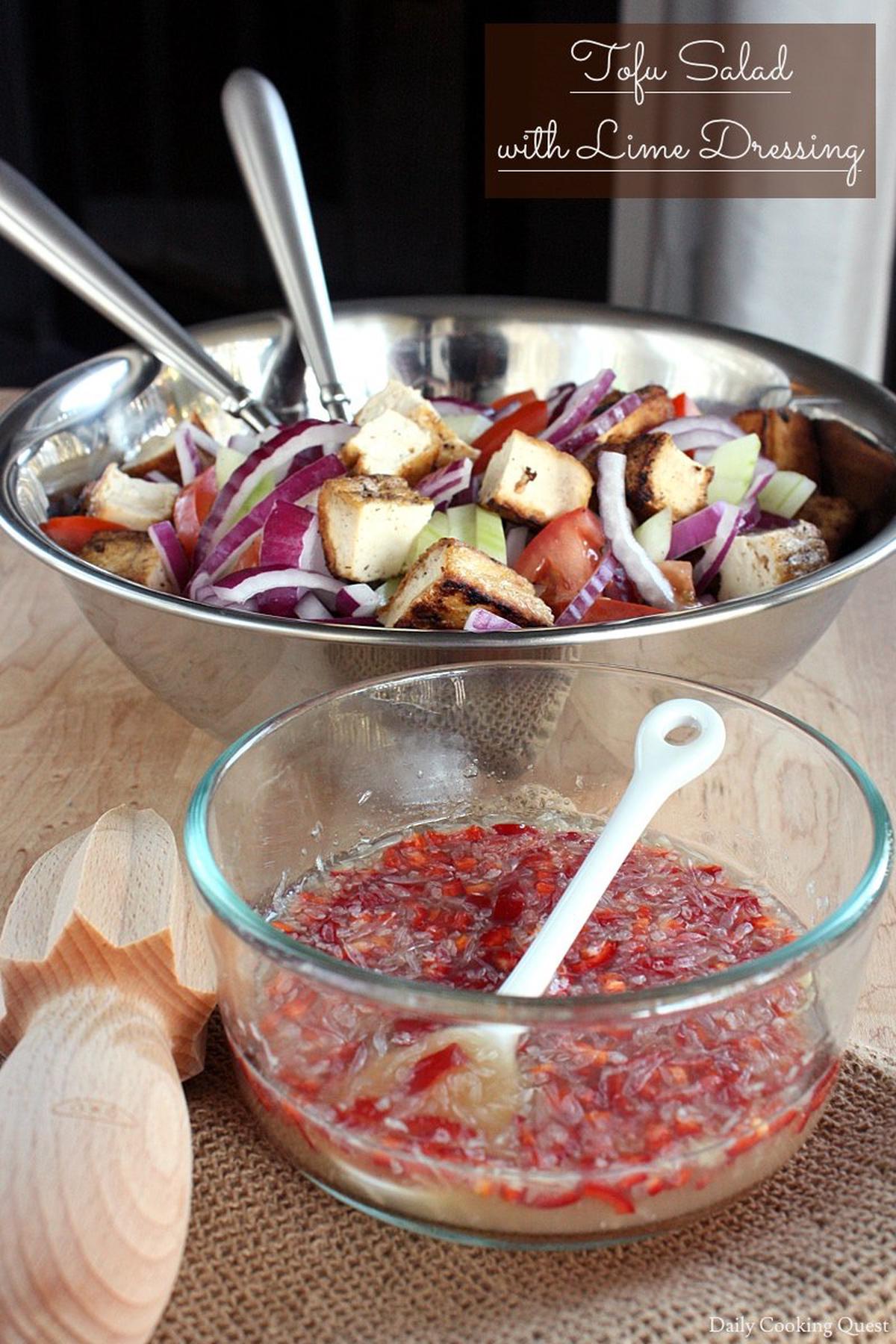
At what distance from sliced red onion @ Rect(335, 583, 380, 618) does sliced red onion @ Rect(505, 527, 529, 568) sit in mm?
160

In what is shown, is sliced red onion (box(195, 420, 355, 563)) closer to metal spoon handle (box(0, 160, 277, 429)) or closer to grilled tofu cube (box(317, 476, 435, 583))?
grilled tofu cube (box(317, 476, 435, 583))

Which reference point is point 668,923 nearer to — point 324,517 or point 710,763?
point 710,763

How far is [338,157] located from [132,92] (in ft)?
1.85

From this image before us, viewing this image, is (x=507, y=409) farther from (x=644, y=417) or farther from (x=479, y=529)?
(x=479, y=529)

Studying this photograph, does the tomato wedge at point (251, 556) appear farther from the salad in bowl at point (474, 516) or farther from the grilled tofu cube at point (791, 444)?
the grilled tofu cube at point (791, 444)

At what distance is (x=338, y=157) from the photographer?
3.63m

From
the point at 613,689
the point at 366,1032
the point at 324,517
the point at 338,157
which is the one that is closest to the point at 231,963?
the point at 366,1032

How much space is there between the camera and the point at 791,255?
2.88 meters

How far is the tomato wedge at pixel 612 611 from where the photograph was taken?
1.22 meters

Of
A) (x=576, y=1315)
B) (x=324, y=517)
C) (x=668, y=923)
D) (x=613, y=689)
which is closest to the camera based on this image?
(x=576, y=1315)

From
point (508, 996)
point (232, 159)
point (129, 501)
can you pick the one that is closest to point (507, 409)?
point (129, 501)

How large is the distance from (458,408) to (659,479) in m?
0.41

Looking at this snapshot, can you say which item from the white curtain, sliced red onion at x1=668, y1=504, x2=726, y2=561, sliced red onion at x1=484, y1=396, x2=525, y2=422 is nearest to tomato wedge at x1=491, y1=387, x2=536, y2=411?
sliced red onion at x1=484, y1=396, x2=525, y2=422

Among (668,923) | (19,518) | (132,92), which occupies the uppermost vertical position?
(132,92)
